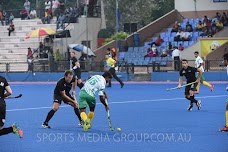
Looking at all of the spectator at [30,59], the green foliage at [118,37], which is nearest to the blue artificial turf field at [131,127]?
the spectator at [30,59]

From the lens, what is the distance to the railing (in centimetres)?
4488

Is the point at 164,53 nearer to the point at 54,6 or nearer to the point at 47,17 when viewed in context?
the point at 47,17

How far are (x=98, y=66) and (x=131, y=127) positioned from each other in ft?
90.7

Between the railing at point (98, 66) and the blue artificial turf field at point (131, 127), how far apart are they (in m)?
12.2

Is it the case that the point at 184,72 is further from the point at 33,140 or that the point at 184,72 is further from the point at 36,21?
the point at 36,21

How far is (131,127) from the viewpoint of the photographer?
795 inches

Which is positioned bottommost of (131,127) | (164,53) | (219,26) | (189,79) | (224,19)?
(131,127)

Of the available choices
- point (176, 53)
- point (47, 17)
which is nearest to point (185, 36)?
point (176, 53)

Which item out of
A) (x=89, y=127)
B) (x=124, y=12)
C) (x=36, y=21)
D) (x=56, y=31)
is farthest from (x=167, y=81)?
(x=124, y=12)

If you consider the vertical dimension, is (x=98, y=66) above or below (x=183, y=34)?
below

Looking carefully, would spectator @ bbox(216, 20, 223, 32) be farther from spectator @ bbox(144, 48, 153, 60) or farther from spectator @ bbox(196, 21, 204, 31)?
spectator @ bbox(144, 48, 153, 60)

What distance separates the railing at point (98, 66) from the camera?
147 feet

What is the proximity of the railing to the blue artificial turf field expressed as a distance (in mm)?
12157

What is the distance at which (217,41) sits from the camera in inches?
1912
